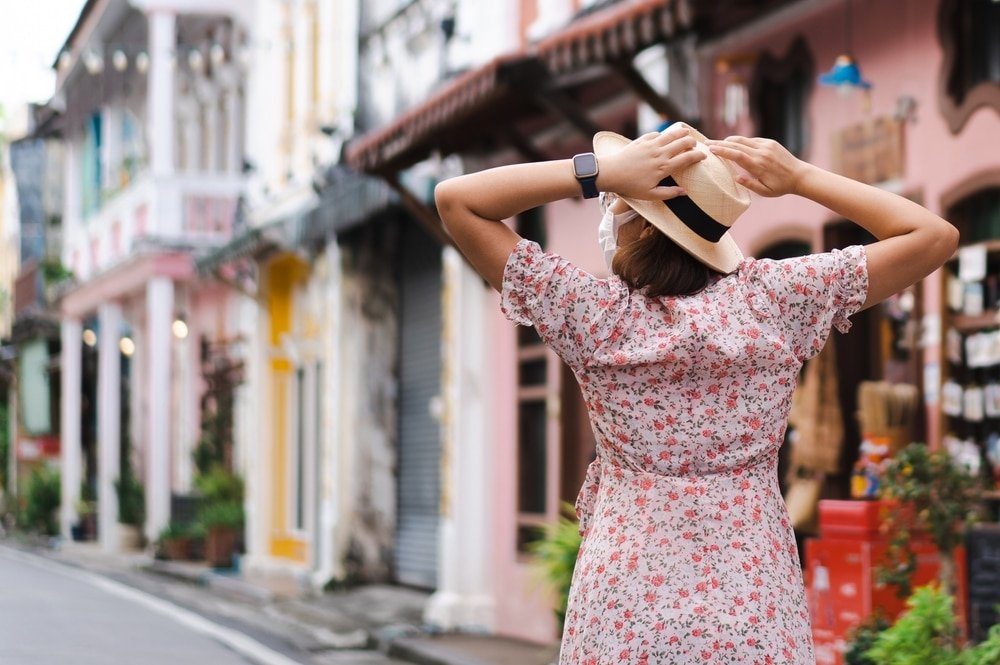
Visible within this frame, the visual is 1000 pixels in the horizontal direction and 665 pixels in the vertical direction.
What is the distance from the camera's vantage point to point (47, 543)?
27.9 meters

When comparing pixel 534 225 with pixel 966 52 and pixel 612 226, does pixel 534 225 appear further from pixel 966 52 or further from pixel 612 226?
pixel 612 226

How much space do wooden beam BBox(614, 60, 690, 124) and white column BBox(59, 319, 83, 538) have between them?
1950 centimetres

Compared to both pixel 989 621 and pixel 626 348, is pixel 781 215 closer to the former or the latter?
pixel 989 621

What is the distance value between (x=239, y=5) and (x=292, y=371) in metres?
4.90

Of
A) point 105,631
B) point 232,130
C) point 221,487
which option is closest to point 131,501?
point 221,487

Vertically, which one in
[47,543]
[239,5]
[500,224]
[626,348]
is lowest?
[47,543]

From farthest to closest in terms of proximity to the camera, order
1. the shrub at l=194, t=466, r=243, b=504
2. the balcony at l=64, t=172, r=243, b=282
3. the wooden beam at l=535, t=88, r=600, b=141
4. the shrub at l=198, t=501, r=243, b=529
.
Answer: the balcony at l=64, t=172, r=243, b=282
the shrub at l=194, t=466, r=243, b=504
the shrub at l=198, t=501, r=243, b=529
the wooden beam at l=535, t=88, r=600, b=141

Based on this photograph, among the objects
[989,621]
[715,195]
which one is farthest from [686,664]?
[989,621]

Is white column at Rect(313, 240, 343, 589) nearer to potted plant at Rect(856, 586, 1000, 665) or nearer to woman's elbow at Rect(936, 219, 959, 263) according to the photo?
potted plant at Rect(856, 586, 1000, 665)

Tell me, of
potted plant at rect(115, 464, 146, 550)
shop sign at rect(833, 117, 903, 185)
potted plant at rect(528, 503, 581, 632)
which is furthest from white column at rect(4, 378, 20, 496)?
shop sign at rect(833, 117, 903, 185)

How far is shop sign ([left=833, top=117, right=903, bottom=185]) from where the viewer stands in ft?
29.8

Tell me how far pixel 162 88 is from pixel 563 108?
13.2 m

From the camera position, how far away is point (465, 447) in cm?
1442

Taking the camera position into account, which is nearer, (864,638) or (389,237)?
(864,638)
